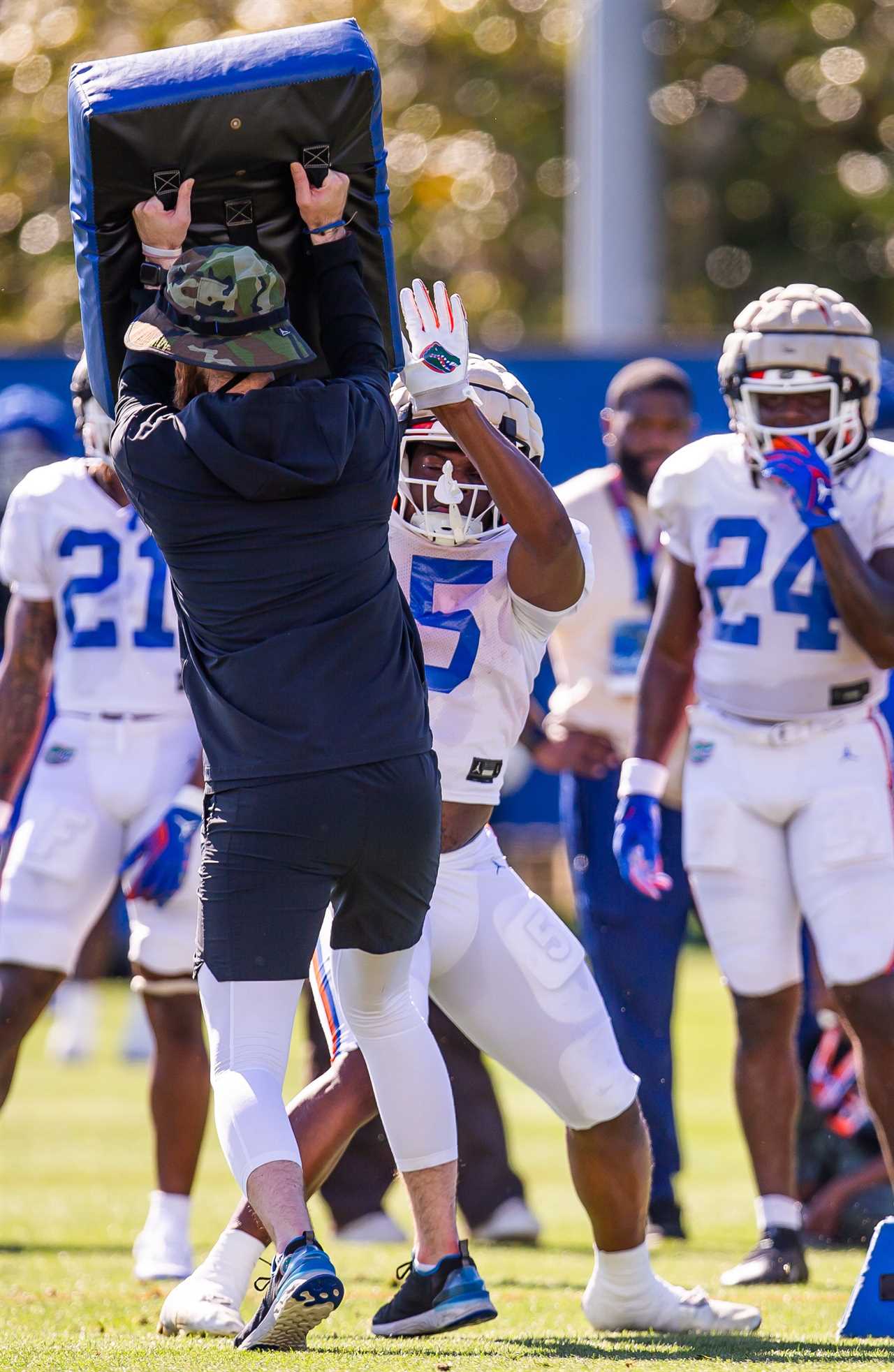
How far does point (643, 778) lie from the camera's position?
5559 mm

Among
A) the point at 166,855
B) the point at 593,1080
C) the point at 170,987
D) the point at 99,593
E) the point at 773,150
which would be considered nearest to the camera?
the point at 593,1080

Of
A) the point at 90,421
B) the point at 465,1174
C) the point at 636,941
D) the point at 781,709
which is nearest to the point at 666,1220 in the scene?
the point at 465,1174

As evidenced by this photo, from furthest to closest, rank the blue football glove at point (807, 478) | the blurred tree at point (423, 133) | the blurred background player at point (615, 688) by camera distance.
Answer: the blurred tree at point (423, 133)
the blurred background player at point (615, 688)
the blue football glove at point (807, 478)

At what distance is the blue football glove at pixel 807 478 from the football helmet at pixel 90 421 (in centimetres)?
163

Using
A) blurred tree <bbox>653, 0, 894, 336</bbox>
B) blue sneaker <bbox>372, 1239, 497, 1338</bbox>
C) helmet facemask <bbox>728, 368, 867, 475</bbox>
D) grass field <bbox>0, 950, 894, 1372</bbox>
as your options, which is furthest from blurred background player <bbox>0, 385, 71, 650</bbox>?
blurred tree <bbox>653, 0, 894, 336</bbox>

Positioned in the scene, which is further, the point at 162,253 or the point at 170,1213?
the point at 170,1213

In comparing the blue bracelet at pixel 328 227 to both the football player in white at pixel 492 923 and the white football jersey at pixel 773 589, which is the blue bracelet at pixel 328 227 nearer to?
the football player in white at pixel 492 923

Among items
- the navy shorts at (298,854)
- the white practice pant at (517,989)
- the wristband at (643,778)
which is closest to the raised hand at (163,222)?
the navy shorts at (298,854)

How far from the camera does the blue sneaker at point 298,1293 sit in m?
3.60

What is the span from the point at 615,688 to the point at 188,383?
2.99 meters

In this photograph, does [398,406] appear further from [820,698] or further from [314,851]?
[820,698]

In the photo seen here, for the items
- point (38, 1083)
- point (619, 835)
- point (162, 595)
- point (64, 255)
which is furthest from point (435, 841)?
point (64, 255)

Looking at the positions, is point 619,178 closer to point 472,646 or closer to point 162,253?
point 472,646

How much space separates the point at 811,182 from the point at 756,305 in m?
17.9
